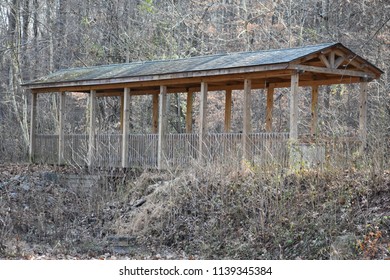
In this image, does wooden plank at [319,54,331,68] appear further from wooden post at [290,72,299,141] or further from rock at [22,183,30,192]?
rock at [22,183,30,192]

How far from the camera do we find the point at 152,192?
18.1 metres

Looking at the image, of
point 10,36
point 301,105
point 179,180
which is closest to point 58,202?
point 179,180

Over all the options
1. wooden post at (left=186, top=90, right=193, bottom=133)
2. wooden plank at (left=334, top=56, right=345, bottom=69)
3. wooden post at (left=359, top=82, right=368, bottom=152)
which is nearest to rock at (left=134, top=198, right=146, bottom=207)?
wooden post at (left=186, top=90, right=193, bottom=133)

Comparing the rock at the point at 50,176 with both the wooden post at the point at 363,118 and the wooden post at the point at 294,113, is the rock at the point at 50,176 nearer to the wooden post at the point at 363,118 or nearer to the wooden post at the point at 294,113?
the wooden post at the point at 294,113

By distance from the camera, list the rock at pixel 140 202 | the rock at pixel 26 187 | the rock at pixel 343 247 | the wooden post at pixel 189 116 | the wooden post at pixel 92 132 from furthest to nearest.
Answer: the wooden post at pixel 189 116, the wooden post at pixel 92 132, the rock at pixel 26 187, the rock at pixel 140 202, the rock at pixel 343 247

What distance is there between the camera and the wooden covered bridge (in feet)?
58.0

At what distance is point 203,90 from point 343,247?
8.44m

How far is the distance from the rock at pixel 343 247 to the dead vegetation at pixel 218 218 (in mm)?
18

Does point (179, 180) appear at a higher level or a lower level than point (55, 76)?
lower

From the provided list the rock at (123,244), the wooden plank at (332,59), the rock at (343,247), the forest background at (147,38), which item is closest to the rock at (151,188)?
the rock at (123,244)

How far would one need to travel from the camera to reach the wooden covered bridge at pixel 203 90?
17688 millimetres

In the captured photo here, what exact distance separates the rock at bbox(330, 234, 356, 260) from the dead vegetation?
18 millimetres

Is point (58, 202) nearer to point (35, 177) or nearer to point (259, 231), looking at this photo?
point (35, 177)

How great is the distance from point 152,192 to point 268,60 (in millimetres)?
4528
